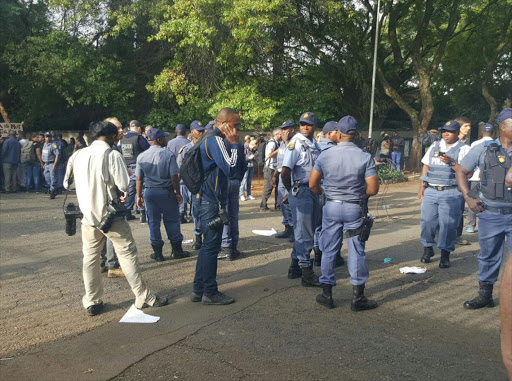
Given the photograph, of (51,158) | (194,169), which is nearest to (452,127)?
(194,169)

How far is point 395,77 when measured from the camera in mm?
22812

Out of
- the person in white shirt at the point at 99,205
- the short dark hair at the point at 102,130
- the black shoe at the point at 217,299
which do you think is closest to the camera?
the person in white shirt at the point at 99,205

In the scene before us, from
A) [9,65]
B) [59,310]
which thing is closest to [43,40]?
[9,65]

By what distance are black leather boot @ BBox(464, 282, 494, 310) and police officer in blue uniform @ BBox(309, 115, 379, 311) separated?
987 millimetres

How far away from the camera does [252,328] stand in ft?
15.8

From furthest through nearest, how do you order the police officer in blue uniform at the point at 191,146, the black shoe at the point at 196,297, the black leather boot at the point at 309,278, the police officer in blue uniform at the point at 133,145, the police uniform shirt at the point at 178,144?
1. the police uniform shirt at the point at 178,144
2. the police officer in blue uniform at the point at 133,145
3. the police officer in blue uniform at the point at 191,146
4. the black leather boot at the point at 309,278
5. the black shoe at the point at 196,297

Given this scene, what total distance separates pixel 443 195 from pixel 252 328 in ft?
11.3

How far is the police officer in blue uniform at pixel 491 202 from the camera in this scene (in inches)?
201

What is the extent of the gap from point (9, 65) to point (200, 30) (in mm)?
8233

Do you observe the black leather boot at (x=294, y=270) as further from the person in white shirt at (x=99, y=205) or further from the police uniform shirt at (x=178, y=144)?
the police uniform shirt at (x=178, y=144)

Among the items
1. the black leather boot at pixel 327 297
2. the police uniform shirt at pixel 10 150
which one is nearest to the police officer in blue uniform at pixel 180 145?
the black leather boot at pixel 327 297

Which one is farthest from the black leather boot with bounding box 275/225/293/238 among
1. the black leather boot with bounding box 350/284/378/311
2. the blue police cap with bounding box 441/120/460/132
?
the black leather boot with bounding box 350/284/378/311

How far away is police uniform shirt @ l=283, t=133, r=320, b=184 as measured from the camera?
6.06m

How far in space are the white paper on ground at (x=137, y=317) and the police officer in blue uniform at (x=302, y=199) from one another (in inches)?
73.3
